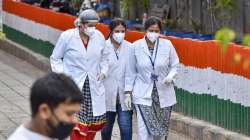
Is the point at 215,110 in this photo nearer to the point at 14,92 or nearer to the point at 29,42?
the point at 14,92

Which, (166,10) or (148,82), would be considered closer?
(148,82)

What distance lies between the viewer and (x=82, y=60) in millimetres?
8281

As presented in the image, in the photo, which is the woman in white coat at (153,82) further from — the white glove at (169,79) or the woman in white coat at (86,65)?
the woman in white coat at (86,65)

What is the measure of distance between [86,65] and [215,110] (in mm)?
2117

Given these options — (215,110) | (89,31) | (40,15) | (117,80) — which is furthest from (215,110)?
(40,15)

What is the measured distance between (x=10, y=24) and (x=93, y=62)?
12.2 m

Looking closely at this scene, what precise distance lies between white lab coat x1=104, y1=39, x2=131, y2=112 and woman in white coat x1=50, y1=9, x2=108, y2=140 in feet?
1.18

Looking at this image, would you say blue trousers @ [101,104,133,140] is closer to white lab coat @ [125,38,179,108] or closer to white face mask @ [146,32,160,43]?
white lab coat @ [125,38,179,108]

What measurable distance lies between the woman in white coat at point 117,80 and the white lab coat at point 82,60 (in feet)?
1.22

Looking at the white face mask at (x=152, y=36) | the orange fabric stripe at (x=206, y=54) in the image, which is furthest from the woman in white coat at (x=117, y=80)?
the orange fabric stripe at (x=206, y=54)

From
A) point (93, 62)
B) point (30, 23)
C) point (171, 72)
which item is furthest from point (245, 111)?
point (30, 23)

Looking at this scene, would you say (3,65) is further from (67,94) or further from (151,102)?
(67,94)

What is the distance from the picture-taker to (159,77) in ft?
27.6

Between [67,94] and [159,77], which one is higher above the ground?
[67,94]
